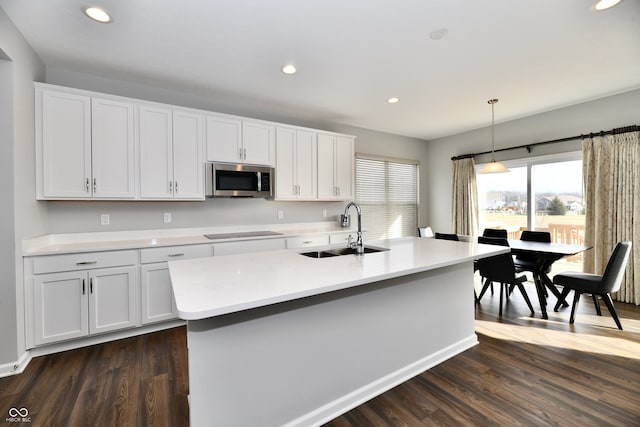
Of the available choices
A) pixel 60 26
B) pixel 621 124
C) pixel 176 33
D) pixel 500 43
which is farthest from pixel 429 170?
pixel 60 26

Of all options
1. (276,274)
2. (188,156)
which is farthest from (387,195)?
(276,274)

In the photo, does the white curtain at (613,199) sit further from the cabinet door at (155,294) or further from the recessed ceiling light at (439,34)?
the cabinet door at (155,294)

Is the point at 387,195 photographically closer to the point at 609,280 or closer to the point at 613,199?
the point at 613,199

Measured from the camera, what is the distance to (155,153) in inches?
125

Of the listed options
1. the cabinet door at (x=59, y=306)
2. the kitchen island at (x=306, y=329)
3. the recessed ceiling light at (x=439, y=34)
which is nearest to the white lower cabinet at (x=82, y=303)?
the cabinet door at (x=59, y=306)

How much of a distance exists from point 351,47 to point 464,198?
13.0 feet

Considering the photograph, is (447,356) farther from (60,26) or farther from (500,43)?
(60,26)

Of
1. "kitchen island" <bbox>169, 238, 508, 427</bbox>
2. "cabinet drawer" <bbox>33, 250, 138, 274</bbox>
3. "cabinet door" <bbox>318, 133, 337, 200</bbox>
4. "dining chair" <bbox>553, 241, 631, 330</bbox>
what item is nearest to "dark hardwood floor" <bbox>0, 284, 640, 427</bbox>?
"kitchen island" <bbox>169, 238, 508, 427</bbox>

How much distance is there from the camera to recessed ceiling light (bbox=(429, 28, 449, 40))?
93.3 inches

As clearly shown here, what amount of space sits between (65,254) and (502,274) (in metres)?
4.35

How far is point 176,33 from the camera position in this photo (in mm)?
2391

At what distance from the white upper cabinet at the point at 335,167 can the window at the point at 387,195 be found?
54 centimetres

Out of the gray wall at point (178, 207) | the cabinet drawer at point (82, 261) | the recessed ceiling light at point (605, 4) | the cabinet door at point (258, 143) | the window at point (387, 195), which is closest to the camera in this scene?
the recessed ceiling light at point (605, 4)

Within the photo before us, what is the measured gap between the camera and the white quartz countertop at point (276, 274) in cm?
123
